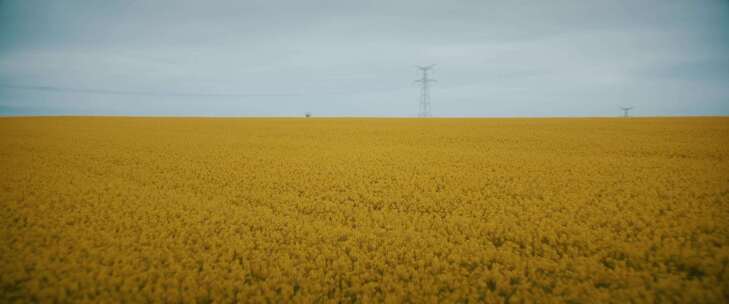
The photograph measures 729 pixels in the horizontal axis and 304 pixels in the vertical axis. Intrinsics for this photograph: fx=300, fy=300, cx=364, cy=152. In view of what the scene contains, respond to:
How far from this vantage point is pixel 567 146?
15.6 metres

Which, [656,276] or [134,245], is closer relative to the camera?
[656,276]

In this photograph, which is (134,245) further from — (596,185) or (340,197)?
(596,185)

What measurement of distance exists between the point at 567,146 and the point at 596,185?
868cm

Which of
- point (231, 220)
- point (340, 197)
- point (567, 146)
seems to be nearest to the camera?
point (231, 220)

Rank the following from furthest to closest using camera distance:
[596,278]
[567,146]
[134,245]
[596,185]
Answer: [567,146] → [596,185] → [134,245] → [596,278]

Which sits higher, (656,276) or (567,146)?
(567,146)

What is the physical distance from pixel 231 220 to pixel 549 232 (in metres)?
6.06

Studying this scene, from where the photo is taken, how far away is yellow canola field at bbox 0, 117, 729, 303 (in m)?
3.89

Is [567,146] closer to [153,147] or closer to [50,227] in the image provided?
[50,227]

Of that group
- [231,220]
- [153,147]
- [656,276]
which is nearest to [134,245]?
[231,220]

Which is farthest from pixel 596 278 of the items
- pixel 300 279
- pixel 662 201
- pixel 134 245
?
pixel 134 245

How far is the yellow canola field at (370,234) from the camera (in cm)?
389

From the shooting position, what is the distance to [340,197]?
7.59 m

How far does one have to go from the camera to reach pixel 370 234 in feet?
17.7
